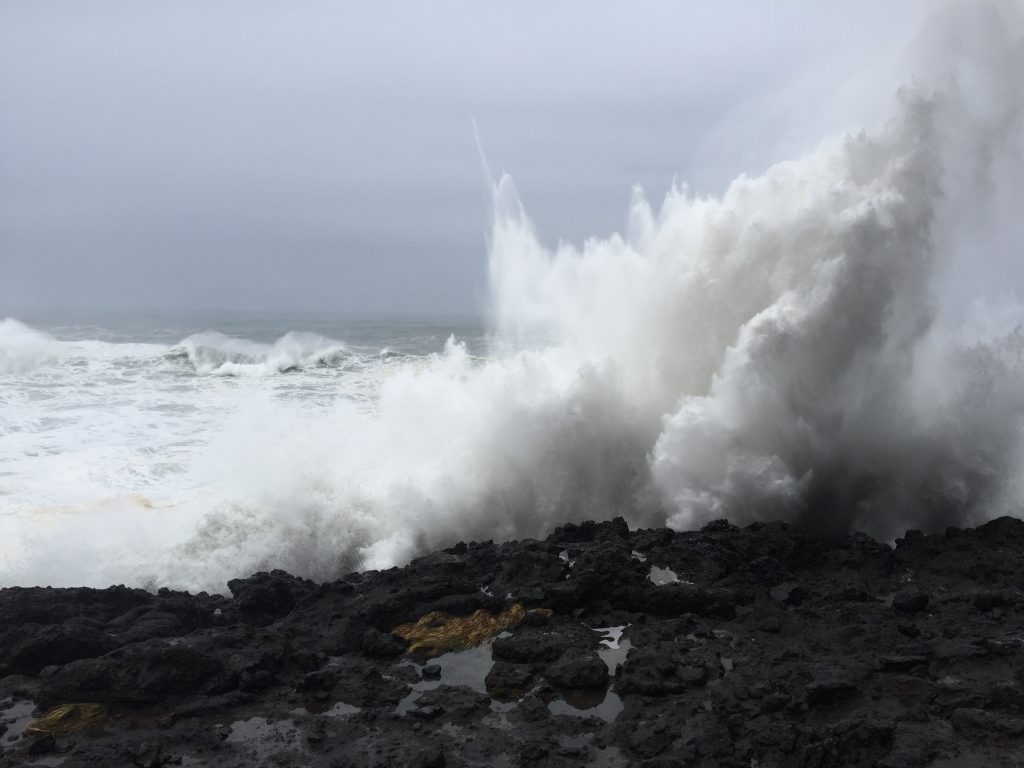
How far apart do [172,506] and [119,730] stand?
22.2 feet

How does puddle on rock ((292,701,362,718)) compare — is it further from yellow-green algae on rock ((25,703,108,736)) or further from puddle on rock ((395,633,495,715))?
yellow-green algae on rock ((25,703,108,736))

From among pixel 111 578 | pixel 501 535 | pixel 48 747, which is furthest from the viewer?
pixel 501 535

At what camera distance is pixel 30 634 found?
6984 millimetres

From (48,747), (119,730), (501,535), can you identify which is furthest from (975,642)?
(48,747)

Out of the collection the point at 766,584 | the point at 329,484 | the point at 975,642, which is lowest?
the point at 975,642

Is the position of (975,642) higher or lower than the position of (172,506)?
lower

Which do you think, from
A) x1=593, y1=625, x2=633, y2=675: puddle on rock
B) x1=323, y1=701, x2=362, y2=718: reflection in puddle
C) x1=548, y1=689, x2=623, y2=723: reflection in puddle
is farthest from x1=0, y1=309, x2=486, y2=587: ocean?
x1=548, y1=689, x2=623, y2=723: reflection in puddle

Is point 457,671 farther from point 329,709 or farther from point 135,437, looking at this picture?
point 135,437

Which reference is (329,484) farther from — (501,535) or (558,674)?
(558,674)

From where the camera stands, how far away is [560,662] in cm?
655

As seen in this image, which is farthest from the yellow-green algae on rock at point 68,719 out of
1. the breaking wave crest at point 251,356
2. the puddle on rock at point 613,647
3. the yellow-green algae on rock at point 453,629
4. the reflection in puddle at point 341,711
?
the breaking wave crest at point 251,356

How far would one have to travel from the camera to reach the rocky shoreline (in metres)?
5.33

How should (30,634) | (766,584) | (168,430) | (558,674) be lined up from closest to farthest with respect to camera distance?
(558,674) < (30,634) < (766,584) < (168,430)

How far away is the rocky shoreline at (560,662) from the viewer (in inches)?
210
